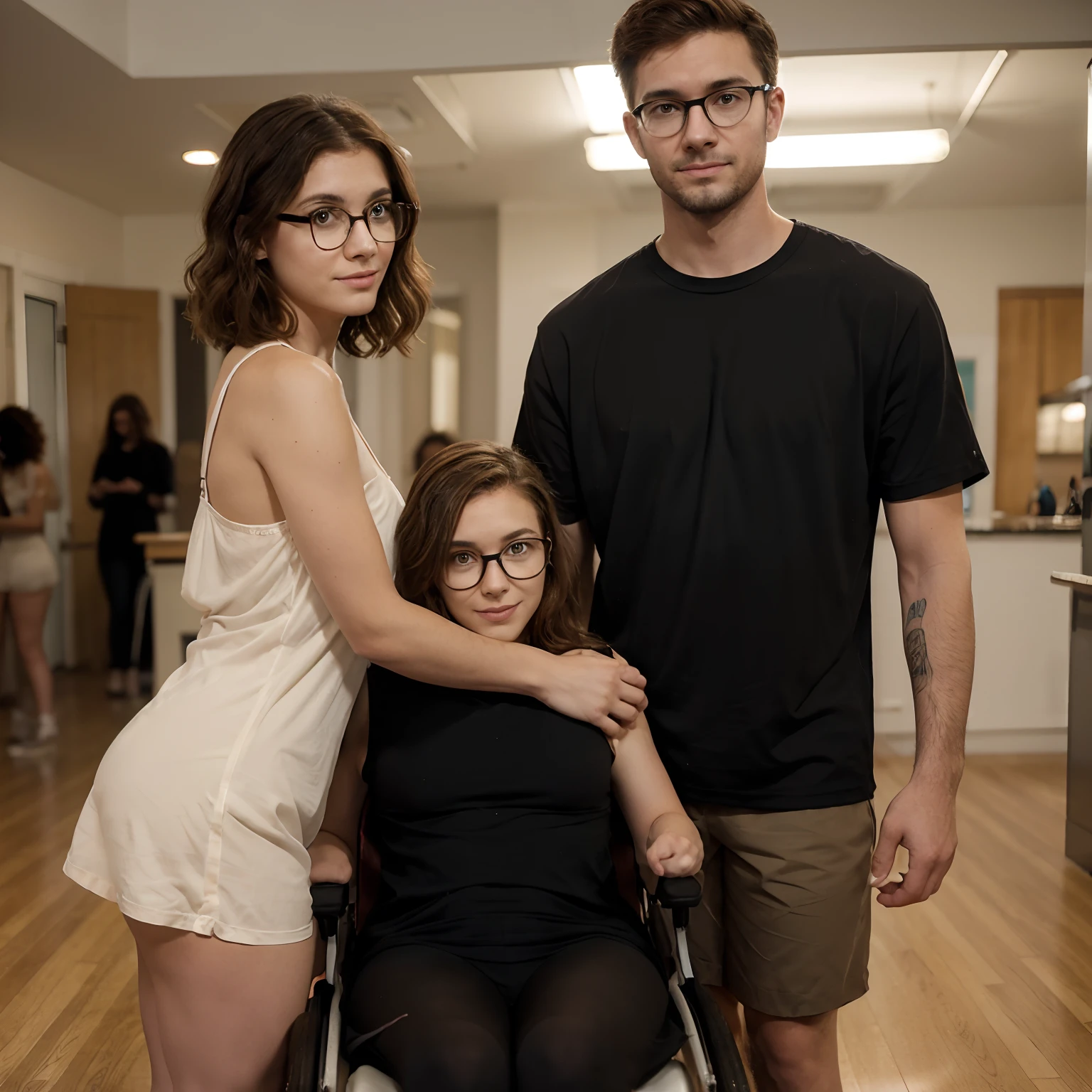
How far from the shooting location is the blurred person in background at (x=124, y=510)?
594 centimetres

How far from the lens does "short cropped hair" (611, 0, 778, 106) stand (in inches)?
52.7

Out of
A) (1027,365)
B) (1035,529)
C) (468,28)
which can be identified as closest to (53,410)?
(468,28)

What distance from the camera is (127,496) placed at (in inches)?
237

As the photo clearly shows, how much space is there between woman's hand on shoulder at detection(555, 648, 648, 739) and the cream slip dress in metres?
0.28

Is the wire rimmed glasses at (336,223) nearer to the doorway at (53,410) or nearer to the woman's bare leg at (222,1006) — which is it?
the woman's bare leg at (222,1006)

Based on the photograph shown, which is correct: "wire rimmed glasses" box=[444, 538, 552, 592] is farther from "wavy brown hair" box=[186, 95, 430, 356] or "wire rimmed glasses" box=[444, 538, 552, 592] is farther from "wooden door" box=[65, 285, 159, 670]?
"wooden door" box=[65, 285, 159, 670]

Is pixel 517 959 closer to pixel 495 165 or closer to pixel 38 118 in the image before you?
pixel 38 118

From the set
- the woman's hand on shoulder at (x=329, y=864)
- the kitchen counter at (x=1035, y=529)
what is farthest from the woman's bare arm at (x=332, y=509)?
the kitchen counter at (x=1035, y=529)

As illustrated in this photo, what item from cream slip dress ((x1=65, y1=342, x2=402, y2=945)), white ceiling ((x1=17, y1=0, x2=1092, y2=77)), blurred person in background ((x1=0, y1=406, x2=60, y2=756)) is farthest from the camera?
blurred person in background ((x1=0, y1=406, x2=60, y2=756))

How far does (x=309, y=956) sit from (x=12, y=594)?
421cm

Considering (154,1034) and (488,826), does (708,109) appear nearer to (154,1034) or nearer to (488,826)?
(488,826)

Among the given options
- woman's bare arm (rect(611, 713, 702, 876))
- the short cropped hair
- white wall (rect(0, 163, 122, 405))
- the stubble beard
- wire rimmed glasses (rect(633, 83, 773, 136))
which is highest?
white wall (rect(0, 163, 122, 405))

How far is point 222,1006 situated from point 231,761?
0.93 ft

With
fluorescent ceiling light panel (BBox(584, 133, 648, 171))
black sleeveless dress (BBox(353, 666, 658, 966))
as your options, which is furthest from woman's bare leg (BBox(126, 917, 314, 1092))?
fluorescent ceiling light panel (BBox(584, 133, 648, 171))
